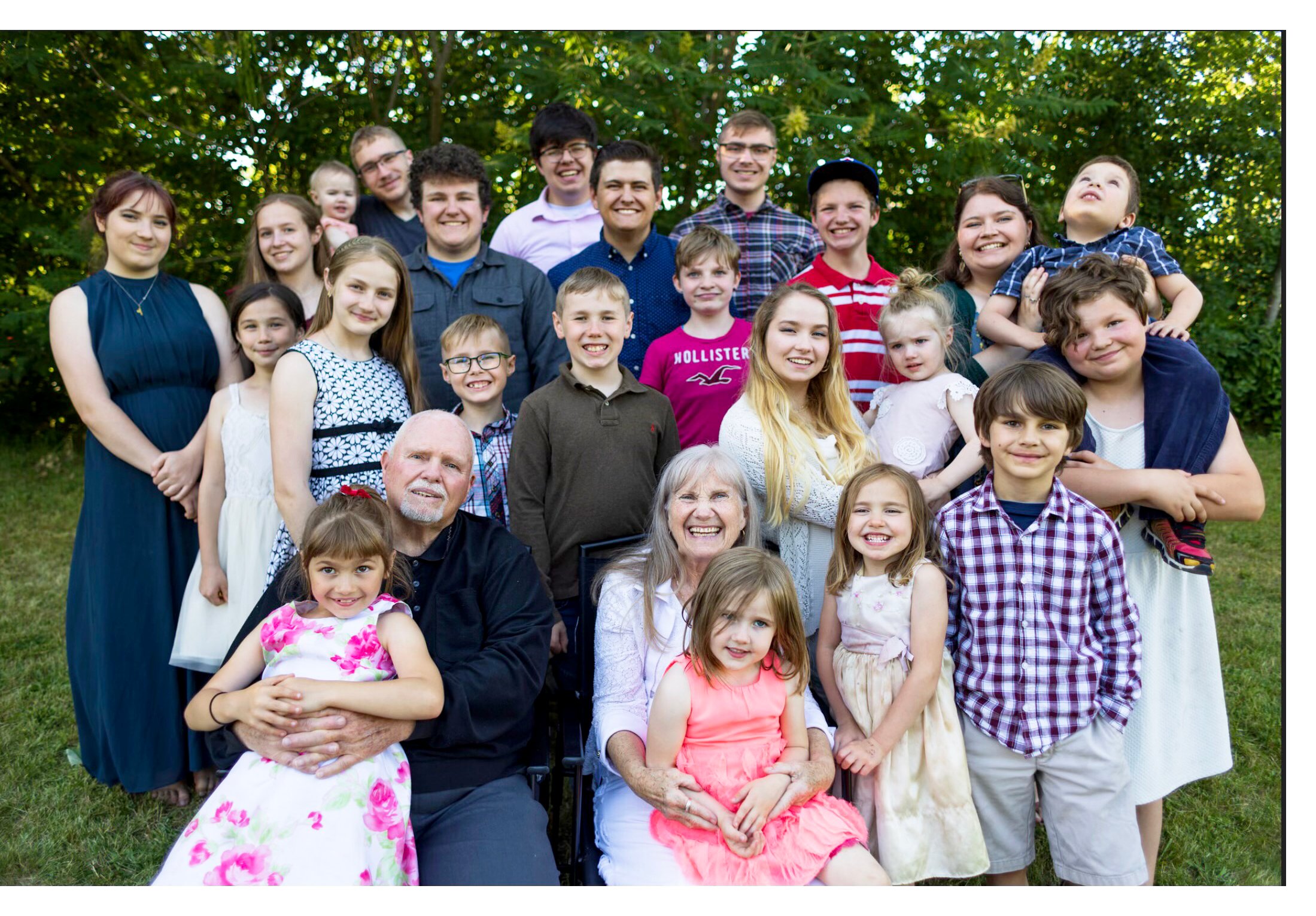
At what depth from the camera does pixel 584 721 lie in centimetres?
286

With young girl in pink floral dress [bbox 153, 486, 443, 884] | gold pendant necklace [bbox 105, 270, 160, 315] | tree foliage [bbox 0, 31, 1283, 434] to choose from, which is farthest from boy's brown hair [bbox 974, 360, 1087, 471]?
tree foliage [bbox 0, 31, 1283, 434]

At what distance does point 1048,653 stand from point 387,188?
13.7 feet

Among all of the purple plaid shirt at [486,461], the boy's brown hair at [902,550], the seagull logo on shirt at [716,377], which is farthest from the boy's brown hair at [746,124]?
the boy's brown hair at [902,550]

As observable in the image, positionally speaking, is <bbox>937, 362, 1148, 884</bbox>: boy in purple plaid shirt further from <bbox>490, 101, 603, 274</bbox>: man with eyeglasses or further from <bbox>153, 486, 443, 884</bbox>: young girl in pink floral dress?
<bbox>490, 101, 603, 274</bbox>: man with eyeglasses

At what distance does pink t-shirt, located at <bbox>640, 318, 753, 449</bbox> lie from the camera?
378cm

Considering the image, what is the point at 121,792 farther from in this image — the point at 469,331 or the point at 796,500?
the point at 796,500

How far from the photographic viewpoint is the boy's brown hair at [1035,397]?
2.60m

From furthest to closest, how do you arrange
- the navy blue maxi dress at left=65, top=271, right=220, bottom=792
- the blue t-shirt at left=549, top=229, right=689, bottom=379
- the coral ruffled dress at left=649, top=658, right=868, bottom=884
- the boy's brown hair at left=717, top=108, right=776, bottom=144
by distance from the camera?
the boy's brown hair at left=717, top=108, right=776, bottom=144, the blue t-shirt at left=549, top=229, right=689, bottom=379, the navy blue maxi dress at left=65, top=271, right=220, bottom=792, the coral ruffled dress at left=649, top=658, right=868, bottom=884

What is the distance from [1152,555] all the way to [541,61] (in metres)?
5.81

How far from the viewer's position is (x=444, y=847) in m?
2.39

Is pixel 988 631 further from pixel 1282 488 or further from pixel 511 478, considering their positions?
pixel 511 478

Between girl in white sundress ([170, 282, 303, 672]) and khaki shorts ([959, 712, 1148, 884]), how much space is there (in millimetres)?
2565

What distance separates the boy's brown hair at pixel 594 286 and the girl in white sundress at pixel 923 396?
0.99 m
